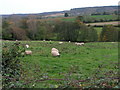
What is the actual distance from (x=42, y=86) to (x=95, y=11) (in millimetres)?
60231

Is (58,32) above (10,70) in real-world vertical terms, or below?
below

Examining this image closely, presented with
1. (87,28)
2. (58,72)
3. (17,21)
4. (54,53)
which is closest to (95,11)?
(87,28)

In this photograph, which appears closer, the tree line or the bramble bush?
the bramble bush

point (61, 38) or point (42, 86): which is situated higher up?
point (42, 86)

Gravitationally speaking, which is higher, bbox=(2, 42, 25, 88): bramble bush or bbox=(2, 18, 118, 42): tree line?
bbox=(2, 42, 25, 88): bramble bush

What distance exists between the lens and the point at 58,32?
45812mm

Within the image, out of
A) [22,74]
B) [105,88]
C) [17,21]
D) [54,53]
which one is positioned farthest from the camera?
[17,21]

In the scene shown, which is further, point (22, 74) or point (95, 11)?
Result: point (95, 11)

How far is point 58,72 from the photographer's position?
8469 millimetres

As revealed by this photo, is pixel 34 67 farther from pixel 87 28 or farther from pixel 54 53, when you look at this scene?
pixel 87 28

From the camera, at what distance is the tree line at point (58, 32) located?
4264 centimetres

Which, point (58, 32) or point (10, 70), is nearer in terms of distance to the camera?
point (10, 70)

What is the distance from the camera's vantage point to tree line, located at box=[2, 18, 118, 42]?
42.6m

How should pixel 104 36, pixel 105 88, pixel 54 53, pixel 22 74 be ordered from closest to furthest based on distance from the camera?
1. pixel 105 88
2. pixel 22 74
3. pixel 54 53
4. pixel 104 36
